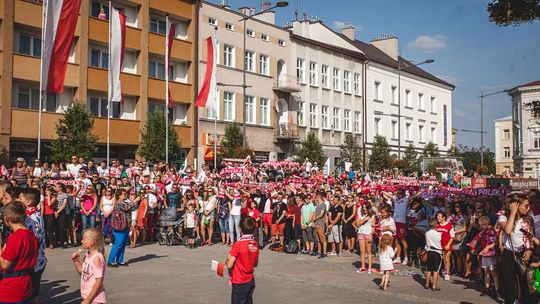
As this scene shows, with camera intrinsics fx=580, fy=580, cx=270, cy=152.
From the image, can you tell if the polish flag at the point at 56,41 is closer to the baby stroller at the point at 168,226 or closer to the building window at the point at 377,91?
the baby stroller at the point at 168,226

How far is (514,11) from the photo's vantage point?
36.8 feet

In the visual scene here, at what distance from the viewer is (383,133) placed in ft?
195

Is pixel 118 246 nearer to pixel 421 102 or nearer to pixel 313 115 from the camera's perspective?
pixel 313 115

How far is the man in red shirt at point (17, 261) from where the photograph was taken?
6.39 meters

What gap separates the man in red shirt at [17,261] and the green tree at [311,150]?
3911cm

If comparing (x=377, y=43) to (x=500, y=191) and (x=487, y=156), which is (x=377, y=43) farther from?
(x=500, y=191)

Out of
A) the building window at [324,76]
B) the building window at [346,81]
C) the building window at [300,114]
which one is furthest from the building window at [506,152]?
the building window at [300,114]

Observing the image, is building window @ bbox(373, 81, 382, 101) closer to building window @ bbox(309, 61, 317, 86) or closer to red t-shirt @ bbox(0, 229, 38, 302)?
building window @ bbox(309, 61, 317, 86)

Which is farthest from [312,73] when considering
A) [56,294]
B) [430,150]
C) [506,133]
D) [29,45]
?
[506,133]

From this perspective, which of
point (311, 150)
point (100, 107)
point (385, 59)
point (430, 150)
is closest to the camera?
point (100, 107)

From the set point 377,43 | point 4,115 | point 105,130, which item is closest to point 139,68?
point 105,130

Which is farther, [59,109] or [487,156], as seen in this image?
[487,156]

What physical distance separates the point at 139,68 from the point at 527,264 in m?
31.3

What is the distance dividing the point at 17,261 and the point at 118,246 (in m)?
8.06
